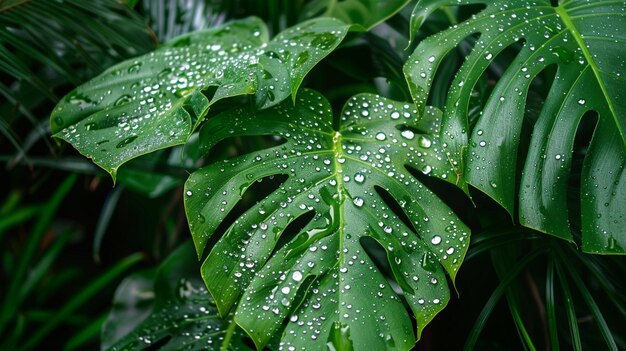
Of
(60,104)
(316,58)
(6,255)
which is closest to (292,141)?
(316,58)

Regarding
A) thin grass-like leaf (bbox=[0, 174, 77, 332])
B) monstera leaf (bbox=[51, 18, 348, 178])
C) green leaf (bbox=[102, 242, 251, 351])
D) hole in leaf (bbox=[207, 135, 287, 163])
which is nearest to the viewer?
monstera leaf (bbox=[51, 18, 348, 178])

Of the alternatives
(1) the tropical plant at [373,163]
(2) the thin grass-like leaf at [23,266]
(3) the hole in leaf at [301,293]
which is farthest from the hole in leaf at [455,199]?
(2) the thin grass-like leaf at [23,266]

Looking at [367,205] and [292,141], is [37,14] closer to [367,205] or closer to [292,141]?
[292,141]

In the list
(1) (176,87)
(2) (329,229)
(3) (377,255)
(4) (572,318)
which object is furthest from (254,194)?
(4) (572,318)

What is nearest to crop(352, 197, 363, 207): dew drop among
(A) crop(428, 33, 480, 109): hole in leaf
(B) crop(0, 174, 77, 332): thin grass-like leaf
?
(A) crop(428, 33, 480, 109): hole in leaf

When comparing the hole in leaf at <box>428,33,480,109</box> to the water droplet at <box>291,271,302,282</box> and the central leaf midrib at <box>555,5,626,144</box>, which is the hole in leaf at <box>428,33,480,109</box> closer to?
the central leaf midrib at <box>555,5,626,144</box>
